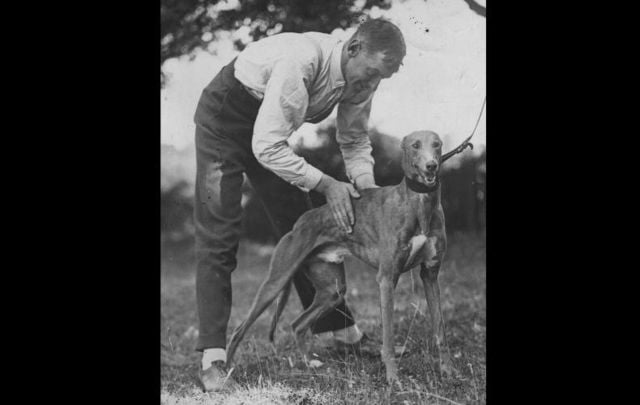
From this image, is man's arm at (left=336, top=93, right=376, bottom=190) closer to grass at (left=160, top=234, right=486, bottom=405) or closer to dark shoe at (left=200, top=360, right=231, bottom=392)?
grass at (left=160, top=234, right=486, bottom=405)

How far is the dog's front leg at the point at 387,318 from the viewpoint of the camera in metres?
5.30

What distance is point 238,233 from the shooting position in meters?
5.51

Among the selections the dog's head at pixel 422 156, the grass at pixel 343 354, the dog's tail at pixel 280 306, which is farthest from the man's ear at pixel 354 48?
the dog's tail at pixel 280 306

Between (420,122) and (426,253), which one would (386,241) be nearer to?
(426,253)

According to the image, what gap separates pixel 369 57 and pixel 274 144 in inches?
31.5

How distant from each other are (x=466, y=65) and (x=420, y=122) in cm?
46

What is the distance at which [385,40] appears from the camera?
5.46 m

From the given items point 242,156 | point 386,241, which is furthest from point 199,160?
point 386,241

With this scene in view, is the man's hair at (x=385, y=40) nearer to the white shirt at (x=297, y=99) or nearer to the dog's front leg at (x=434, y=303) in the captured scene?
the white shirt at (x=297, y=99)

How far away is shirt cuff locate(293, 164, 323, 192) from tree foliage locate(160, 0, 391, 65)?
89 centimetres

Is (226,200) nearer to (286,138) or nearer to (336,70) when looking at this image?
(286,138)

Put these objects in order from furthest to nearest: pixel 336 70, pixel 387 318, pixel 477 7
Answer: pixel 477 7, pixel 336 70, pixel 387 318

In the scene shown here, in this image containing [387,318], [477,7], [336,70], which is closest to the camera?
[387,318]

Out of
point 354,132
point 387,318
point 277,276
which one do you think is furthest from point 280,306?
point 354,132
